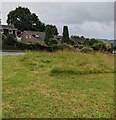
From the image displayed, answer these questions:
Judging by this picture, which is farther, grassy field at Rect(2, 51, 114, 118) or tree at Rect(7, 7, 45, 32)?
tree at Rect(7, 7, 45, 32)

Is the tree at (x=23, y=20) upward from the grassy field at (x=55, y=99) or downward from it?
upward

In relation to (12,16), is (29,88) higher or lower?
lower

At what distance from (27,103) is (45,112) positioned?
0.56m

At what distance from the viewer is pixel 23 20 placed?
58969 millimetres

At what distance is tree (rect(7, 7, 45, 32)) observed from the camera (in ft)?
192

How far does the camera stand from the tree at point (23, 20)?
58.5 metres

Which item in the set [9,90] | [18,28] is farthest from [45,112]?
[18,28]

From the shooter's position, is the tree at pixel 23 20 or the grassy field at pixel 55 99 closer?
the grassy field at pixel 55 99

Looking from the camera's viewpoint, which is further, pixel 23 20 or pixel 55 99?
pixel 23 20

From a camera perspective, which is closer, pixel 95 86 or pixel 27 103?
pixel 27 103

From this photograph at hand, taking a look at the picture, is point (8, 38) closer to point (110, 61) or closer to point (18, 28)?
point (110, 61)

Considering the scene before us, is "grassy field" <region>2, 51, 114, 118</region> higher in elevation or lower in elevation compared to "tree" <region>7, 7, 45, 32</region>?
lower

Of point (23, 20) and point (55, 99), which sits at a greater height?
point (23, 20)

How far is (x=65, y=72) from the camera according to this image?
8406 mm
